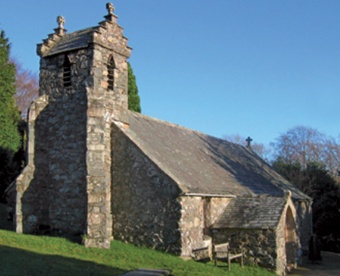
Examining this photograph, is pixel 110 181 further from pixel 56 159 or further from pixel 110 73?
pixel 110 73

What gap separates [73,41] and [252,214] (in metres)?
10.6

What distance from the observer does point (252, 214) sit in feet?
60.0

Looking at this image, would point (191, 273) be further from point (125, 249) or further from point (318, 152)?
point (318, 152)

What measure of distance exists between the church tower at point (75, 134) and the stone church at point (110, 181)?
4 cm

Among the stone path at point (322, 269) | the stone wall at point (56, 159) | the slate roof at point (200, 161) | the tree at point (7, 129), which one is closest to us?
the stone wall at point (56, 159)

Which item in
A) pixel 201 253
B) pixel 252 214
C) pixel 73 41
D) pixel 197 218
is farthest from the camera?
pixel 73 41

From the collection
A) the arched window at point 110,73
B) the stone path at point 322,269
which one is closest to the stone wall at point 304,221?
the stone path at point 322,269

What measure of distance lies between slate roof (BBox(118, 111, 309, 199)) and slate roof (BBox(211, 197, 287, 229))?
88 centimetres

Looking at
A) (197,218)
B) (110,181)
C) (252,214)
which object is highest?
(110,181)

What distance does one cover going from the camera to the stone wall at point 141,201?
16.8m

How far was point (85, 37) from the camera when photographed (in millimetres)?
18594

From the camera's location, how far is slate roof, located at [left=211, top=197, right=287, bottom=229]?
1741cm

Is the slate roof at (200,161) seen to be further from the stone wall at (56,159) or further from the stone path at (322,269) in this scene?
the stone path at (322,269)

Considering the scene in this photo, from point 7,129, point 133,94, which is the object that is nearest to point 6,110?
point 7,129
